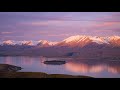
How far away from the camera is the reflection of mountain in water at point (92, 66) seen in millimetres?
4324

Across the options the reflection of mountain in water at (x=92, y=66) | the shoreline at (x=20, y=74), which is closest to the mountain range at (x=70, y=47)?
the reflection of mountain in water at (x=92, y=66)

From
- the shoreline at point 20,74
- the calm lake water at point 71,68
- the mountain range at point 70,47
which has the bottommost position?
the shoreline at point 20,74

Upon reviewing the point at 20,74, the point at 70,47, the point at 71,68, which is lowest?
the point at 20,74

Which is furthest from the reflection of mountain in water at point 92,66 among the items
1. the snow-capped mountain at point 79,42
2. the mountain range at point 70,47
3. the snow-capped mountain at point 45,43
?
the snow-capped mountain at point 45,43

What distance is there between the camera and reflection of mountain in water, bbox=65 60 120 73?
170 inches

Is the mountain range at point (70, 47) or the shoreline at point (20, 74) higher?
the mountain range at point (70, 47)

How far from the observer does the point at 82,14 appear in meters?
4.37

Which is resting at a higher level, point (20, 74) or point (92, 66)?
point (92, 66)

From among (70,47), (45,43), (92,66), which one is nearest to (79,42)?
(70,47)

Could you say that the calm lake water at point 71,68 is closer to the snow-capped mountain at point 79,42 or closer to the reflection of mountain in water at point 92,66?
the reflection of mountain in water at point 92,66

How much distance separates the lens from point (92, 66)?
440 centimetres

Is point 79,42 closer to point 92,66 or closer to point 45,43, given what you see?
point 92,66
